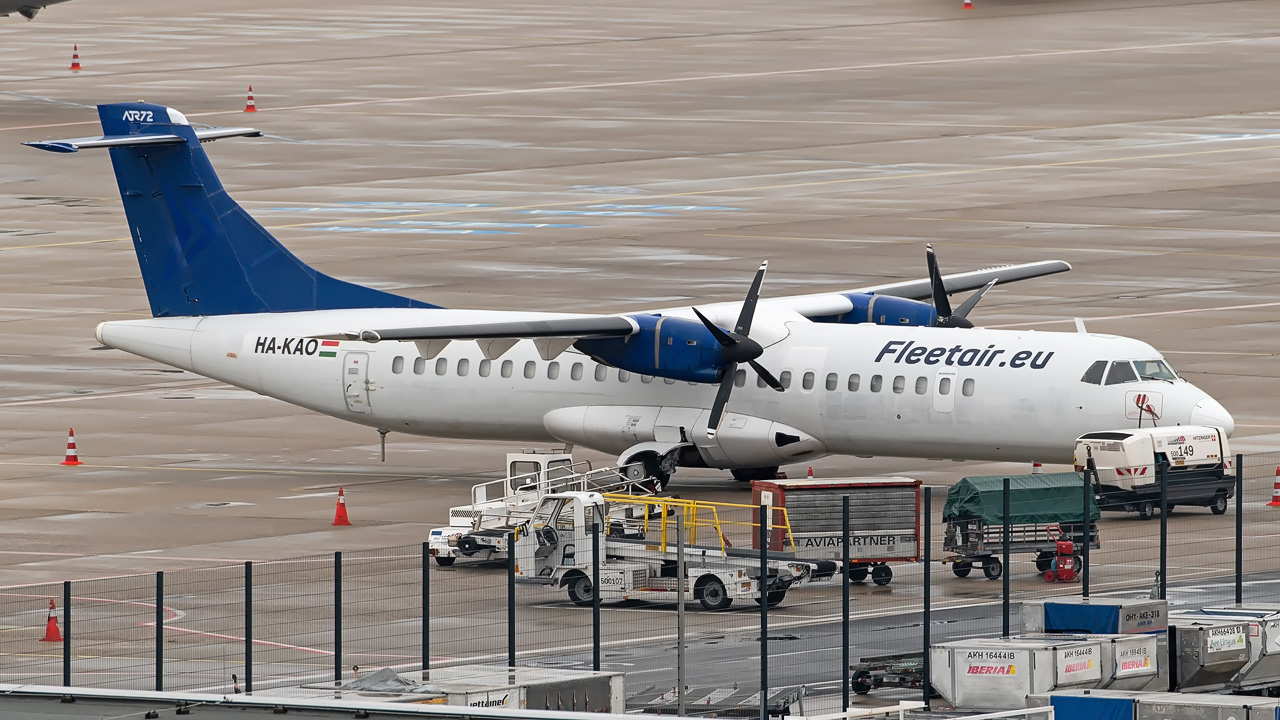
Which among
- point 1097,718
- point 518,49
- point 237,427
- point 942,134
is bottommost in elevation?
point 1097,718

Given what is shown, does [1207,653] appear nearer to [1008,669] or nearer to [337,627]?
[1008,669]

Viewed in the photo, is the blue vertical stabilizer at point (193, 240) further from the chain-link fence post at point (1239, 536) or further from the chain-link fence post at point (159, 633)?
the chain-link fence post at point (159, 633)

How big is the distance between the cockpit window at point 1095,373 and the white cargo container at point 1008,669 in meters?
14.0

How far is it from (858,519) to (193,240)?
17.8 m

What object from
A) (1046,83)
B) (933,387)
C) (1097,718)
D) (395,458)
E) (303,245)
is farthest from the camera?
(1046,83)

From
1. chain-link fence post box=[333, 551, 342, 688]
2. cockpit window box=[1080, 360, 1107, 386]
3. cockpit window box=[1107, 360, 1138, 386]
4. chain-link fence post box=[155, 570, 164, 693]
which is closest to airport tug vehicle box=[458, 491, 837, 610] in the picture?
chain-link fence post box=[333, 551, 342, 688]

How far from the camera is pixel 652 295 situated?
60594mm

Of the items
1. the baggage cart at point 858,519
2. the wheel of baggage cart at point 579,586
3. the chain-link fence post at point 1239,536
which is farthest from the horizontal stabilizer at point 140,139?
the chain-link fence post at point 1239,536

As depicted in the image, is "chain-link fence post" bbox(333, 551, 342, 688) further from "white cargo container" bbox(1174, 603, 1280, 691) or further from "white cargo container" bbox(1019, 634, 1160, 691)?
"white cargo container" bbox(1174, 603, 1280, 691)

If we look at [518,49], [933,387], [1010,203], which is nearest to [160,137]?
[933,387]

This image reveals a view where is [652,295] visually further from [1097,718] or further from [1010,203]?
[1097,718]

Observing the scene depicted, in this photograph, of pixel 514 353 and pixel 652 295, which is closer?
pixel 514 353

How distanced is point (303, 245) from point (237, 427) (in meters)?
22.2

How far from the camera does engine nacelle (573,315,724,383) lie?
3953cm
